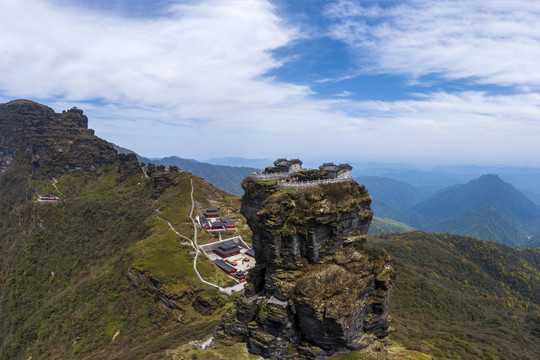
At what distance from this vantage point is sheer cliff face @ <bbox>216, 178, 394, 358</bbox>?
102 feet

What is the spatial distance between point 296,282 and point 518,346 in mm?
65276

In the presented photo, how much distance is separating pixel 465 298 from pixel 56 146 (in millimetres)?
226840

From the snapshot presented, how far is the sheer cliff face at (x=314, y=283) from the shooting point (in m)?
31.1

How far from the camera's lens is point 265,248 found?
35.3m

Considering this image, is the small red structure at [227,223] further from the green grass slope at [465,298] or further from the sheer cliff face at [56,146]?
the sheer cliff face at [56,146]

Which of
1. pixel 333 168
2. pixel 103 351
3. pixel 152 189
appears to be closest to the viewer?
pixel 333 168

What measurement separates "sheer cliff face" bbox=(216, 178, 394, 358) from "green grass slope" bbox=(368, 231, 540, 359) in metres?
17.9

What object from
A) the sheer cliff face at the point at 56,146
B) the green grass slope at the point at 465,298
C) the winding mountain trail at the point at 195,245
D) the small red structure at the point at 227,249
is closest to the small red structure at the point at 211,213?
the winding mountain trail at the point at 195,245

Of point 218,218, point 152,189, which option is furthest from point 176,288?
point 152,189

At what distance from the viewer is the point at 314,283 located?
3123cm

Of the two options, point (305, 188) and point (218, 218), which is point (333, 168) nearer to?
point (305, 188)

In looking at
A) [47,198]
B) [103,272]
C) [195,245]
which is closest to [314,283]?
[195,245]

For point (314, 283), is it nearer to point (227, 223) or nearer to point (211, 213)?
point (227, 223)

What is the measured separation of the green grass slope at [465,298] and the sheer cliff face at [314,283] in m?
17.9
